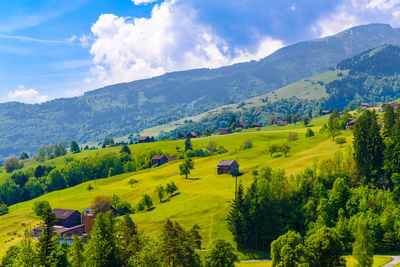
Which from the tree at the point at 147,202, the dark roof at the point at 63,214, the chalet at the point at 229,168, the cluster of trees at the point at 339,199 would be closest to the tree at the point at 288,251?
the cluster of trees at the point at 339,199

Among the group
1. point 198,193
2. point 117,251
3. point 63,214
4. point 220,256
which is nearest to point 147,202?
point 198,193


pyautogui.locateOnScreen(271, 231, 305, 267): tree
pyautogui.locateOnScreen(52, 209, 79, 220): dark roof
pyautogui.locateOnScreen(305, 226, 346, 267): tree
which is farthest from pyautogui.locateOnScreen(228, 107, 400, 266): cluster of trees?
pyautogui.locateOnScreen(52, 209, 79, 220): dark roof

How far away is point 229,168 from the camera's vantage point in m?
136

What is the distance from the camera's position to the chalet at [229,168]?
135375 millimetres

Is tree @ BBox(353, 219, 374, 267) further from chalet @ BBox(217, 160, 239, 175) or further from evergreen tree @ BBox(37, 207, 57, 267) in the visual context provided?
chalet @ BBox(217, 160, 239, 175)

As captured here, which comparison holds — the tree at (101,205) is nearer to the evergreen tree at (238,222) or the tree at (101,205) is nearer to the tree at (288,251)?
the evergreen tree at (238,222)

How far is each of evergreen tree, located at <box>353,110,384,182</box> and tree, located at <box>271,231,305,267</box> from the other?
154 feet

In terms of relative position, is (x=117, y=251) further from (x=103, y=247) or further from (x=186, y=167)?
(x=186, y=167)

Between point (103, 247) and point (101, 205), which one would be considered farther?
point (101, 205)

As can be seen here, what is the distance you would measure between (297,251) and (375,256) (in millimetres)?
25827

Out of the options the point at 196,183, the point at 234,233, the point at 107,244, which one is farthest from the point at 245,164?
the point at 107,244

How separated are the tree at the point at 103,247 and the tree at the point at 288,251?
1175 inches

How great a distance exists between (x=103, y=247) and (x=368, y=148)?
78.4 m

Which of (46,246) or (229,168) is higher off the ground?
(229,168)
